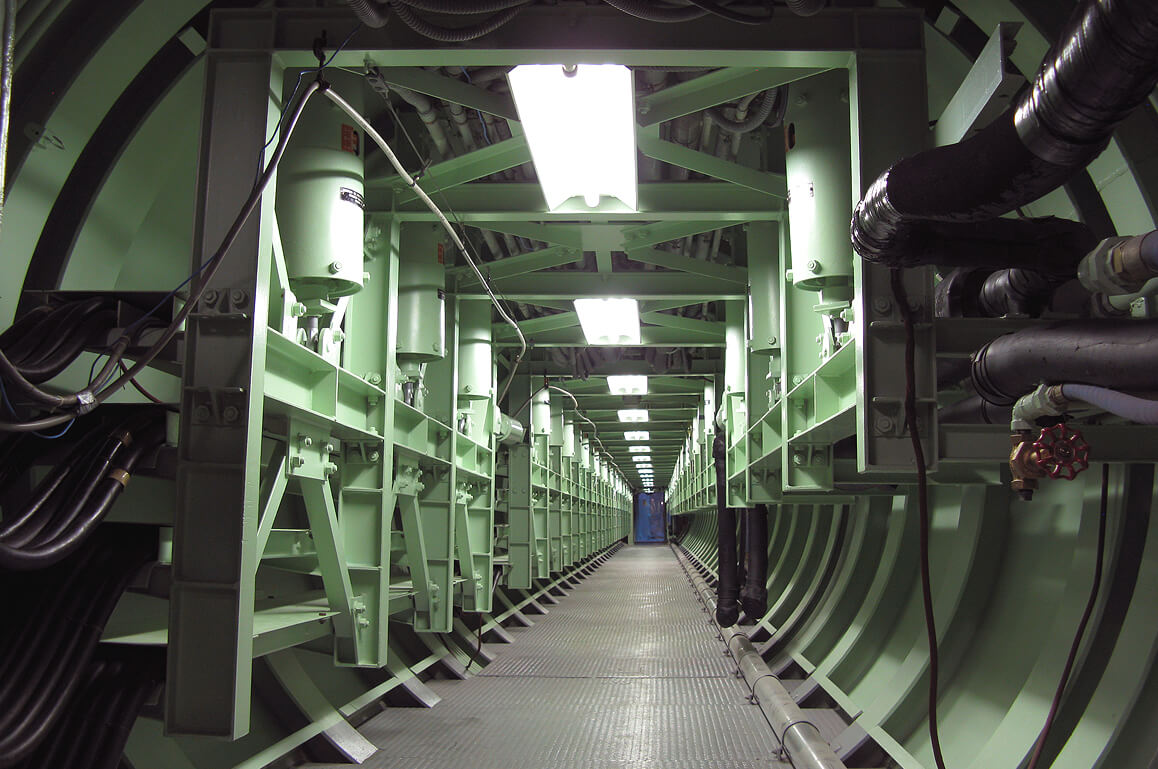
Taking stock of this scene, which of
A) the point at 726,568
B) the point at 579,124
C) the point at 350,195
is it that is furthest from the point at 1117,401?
the point at 726,568

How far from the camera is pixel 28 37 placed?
357cm

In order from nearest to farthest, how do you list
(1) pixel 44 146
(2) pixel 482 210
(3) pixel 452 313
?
(1) pixel 44 146 < (2) pixel 482 210 < (3) pixel 452 313

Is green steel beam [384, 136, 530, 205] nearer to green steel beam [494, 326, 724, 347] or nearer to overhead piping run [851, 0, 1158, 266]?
overhead piping run [851, 0, 1158, 266]

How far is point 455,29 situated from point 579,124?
1.13 metres

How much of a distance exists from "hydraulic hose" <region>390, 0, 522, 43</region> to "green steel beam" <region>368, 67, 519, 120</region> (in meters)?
1.10

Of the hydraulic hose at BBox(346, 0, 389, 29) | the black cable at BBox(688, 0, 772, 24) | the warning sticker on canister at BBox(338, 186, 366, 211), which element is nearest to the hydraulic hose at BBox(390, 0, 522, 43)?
the hydraulic hose at BBox(346, 0, 389, 29)

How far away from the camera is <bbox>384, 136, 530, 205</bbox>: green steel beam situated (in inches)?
211

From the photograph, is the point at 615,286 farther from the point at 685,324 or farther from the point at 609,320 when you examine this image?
the point at 685,324

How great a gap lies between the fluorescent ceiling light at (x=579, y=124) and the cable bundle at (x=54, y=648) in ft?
8.81

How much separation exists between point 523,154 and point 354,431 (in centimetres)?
203

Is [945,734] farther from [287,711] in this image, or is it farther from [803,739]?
[287,711]

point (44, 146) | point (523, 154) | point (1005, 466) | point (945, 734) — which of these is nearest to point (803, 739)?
point (945, 734)

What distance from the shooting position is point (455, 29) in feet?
10.8

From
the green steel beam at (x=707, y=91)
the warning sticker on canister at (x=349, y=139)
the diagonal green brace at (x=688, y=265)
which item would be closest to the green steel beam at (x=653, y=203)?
the diagonal green brace at (x=688, y=265)
